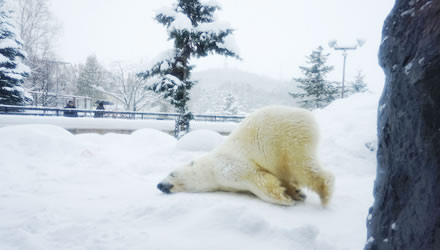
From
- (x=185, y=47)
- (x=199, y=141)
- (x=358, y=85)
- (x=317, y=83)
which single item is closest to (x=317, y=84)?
(x=317, y=83)

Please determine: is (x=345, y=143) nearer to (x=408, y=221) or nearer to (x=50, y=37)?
(x=408, y=221)

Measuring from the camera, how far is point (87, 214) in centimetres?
199

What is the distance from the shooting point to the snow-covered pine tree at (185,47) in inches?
381

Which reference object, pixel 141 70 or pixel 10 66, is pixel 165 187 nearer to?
pixel 141 70

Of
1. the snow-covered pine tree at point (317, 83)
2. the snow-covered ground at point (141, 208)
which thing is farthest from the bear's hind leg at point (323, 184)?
the snow-covered pine tree at point (317, 83)

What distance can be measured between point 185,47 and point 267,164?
8.30 m

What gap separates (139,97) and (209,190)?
26404 millimetres

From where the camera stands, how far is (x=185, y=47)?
10.2 metres

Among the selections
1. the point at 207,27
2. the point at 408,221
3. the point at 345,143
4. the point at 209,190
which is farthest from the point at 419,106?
the point at 207,27

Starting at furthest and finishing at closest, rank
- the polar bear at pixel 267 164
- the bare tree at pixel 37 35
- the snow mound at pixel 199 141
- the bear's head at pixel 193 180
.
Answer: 1. the bare tree at pixel 37 35
2. the snow mound at pixel 199 141
3. the bear's head at pixel 193 180
4. the polar bear at pixel 267 164

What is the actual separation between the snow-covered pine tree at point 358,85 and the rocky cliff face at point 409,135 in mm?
29437

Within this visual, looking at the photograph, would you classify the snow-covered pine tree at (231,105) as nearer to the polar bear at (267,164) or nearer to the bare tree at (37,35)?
the bare tree at (37,35)

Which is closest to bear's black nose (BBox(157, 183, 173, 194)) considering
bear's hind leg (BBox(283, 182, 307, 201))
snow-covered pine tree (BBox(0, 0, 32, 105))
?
bear's hind leg (BBox(283, 182, 307, 201))

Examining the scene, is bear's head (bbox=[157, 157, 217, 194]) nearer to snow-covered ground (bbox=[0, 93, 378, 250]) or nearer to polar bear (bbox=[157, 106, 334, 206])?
polar bear (bbox=[157, 106, 334, 206])
